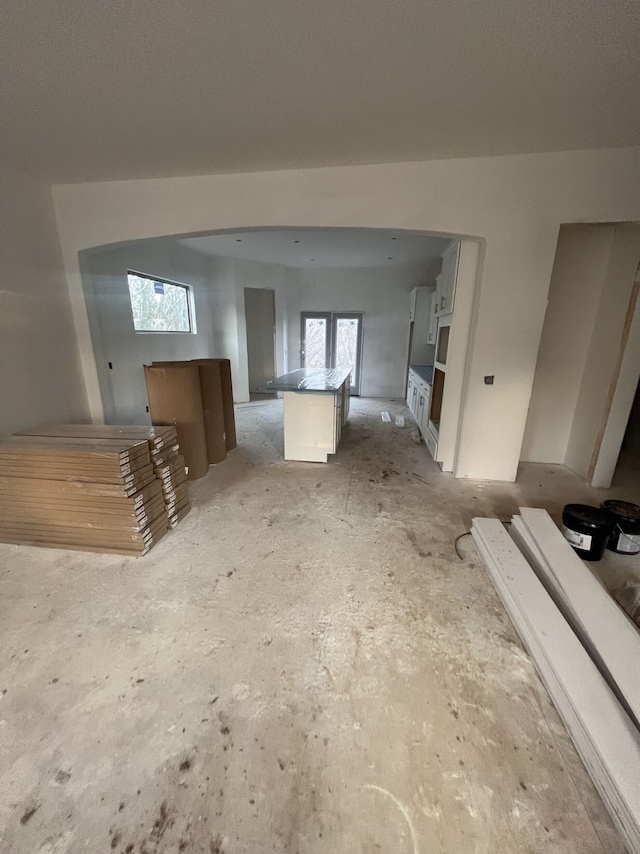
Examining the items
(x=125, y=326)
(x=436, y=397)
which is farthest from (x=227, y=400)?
(x=436, y=397)

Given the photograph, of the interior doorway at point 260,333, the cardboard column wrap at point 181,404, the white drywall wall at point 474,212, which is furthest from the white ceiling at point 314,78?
the interior doorway at point 260,333

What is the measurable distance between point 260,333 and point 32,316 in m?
4.42

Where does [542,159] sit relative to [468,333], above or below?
above

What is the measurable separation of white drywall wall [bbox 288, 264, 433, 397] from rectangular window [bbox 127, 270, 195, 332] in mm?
2516

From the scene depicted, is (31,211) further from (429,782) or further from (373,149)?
(429,782)

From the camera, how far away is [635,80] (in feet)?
5.57

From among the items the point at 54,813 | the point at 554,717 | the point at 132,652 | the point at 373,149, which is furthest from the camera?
the point at 373,149

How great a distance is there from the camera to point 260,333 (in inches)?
277

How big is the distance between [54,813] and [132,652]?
52 centimetres

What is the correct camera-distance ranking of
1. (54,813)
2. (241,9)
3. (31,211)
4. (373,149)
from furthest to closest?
(31,211) → (373,149) → (241,9) → (54,813)

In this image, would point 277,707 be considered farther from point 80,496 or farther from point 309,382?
point 309,382

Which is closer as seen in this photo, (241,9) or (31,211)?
(241,9)

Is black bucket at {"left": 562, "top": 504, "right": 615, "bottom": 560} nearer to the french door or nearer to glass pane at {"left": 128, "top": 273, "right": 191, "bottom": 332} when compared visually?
glass pane at {"left": 128, "top": 273, "right": 191, "bottom": 332}

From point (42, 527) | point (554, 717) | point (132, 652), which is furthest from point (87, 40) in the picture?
point (554, 717)
